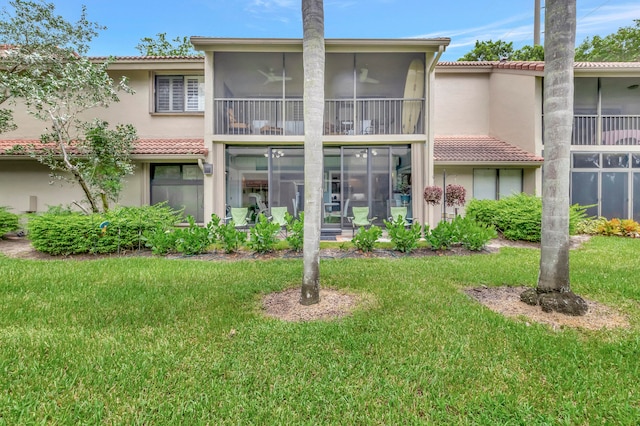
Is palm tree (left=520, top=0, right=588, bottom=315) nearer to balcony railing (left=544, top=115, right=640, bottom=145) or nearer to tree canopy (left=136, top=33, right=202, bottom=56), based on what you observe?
balcony railing (left=544, top=115, right=640, bottom=145)

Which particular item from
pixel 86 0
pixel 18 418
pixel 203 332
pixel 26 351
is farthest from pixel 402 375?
pixel 86 0

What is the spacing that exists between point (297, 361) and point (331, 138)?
28.9 ft

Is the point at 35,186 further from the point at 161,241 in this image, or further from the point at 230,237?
the point at 230,237

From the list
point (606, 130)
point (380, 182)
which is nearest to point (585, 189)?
point (606, 130)

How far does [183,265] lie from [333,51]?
26.4 ft

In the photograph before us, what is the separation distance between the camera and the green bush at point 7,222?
9.45 m

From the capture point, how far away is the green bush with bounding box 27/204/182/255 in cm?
770

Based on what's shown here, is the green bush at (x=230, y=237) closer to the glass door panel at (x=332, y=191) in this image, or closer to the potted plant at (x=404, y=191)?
the glass door panel at (x=332, y=191)

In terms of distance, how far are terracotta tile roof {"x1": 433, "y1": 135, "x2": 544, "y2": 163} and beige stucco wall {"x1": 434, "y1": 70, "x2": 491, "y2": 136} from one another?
561mm

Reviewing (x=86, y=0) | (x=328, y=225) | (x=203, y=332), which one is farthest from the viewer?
(x=328, y=225)

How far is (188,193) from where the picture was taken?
37.9 feet

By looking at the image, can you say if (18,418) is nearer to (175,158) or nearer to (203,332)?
(203,332)

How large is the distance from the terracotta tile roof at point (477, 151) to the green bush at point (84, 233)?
10.1m

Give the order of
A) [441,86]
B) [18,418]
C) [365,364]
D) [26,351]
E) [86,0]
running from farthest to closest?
1. [441,86]
2. [86,0]
3. [26,351]
4. [365,364]
5. [18,418]
